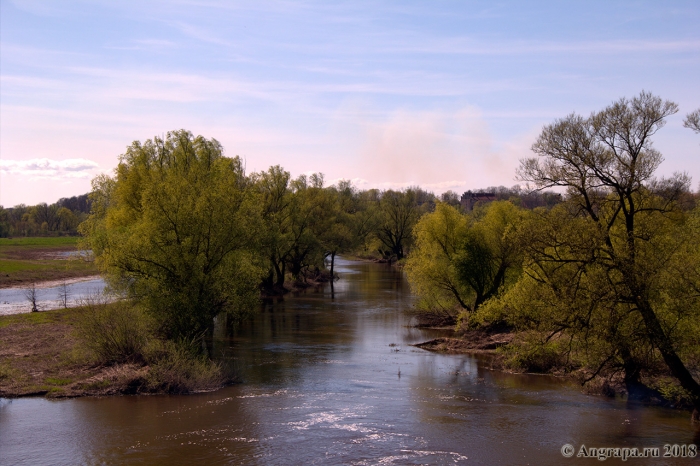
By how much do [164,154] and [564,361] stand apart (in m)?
27.4

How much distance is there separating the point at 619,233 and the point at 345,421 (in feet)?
37.5

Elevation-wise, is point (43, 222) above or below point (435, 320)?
above

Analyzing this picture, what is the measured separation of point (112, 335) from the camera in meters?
23.5

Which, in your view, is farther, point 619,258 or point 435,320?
point 435,320

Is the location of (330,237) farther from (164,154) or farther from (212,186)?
(212,186)

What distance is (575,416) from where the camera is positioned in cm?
1967

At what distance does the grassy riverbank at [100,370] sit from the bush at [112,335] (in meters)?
0.04

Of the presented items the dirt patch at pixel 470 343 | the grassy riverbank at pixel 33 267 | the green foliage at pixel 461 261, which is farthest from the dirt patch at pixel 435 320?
the grassy riverbank at pixel 33 267

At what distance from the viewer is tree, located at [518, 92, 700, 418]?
56.4 ft

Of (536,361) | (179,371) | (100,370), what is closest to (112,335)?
(100,370)

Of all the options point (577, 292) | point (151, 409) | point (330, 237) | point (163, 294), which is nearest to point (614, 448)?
point (577, 292)

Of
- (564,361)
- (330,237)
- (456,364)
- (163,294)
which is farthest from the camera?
(330,237)

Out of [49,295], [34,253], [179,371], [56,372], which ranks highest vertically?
[34,253]

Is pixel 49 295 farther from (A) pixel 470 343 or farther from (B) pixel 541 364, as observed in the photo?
(B) pixel 541 364
